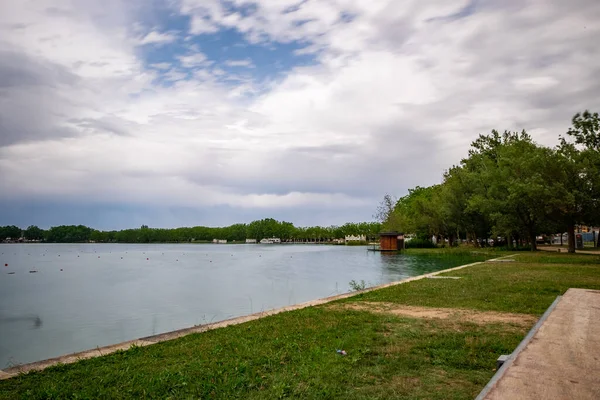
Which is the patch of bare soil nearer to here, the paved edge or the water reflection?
the paved edge

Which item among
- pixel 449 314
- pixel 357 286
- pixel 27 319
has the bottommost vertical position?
pixel 27 319

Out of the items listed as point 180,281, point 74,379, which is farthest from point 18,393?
point 180,281

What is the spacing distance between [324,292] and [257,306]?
4157mm

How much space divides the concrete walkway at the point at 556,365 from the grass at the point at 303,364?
3.08ft

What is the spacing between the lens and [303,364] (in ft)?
18.2

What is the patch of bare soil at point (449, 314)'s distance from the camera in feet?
27.1

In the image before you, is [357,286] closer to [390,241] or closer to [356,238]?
[390,241]

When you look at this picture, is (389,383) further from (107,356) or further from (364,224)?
(364,224)

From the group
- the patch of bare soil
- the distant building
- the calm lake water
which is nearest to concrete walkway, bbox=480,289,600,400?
the patch of bare soil

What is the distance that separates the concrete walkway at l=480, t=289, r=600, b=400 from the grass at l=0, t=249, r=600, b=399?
94 centimetres

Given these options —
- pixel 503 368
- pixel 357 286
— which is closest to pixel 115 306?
pixel 357 286

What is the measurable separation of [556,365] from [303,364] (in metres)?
2.94

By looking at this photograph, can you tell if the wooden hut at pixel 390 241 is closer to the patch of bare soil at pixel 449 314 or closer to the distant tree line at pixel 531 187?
the distant tree line at pixel 531 187

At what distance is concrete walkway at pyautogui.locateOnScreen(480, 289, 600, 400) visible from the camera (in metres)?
2.87
